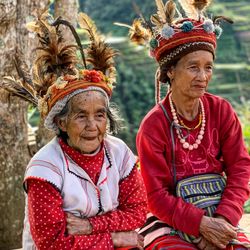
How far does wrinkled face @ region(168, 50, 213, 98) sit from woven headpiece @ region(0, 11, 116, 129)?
395 mm

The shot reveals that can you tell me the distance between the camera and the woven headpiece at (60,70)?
3152 millimetres

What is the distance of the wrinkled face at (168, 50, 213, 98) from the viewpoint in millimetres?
3373

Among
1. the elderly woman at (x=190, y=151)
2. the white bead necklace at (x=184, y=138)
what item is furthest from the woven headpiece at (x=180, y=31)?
the white bead necklace at (x=184, y=138)

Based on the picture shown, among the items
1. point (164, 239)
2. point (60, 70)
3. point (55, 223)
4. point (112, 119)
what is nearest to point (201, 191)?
point (164, 239)

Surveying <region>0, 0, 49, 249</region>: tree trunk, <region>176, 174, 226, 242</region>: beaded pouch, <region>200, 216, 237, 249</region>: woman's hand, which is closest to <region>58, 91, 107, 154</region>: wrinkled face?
<region>176, 174, 226, 242</region>: beaded pouch

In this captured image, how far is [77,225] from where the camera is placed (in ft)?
10.3

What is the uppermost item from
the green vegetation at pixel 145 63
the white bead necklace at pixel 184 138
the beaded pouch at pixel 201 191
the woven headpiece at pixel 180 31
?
the green vegetation at pixel 145 63

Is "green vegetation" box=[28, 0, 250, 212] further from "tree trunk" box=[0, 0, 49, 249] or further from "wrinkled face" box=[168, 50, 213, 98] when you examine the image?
"wrinkled face" box=[168, 50, 213, 98]

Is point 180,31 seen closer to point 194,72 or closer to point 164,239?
point 194,72

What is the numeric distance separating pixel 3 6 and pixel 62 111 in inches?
65.2

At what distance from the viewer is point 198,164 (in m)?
3.52

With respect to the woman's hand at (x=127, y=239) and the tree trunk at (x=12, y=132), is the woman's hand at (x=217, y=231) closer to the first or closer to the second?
the woman's hand at (x=127, y=239)

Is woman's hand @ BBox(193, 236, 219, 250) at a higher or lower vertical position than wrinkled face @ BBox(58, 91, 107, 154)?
lower

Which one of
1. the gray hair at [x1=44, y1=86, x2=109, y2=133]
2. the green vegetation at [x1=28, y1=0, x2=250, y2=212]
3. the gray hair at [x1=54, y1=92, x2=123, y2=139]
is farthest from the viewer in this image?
the green vegetation at [x1=28, y1=0, x2=250, y2=212]
